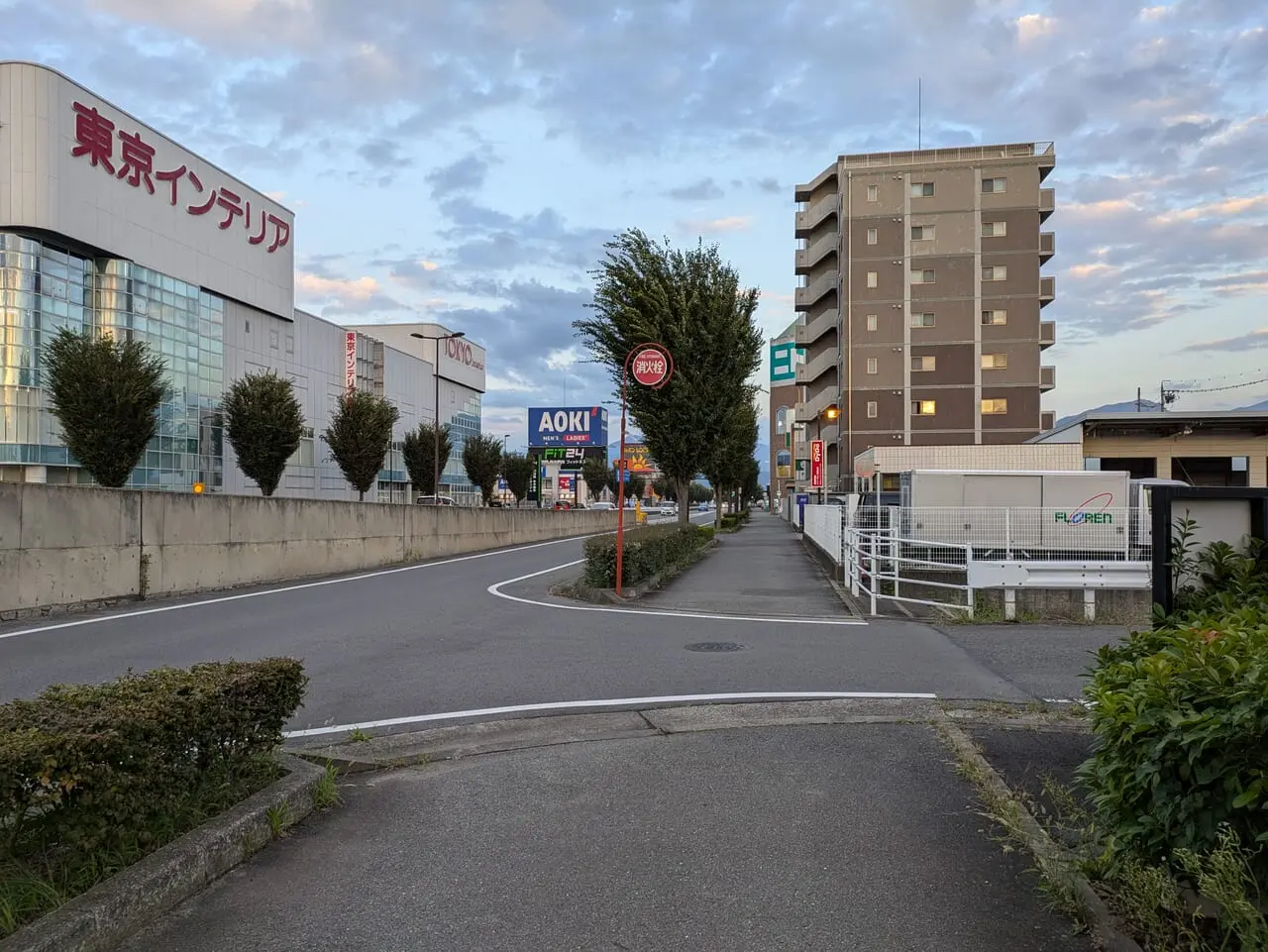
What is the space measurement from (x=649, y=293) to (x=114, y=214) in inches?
1294

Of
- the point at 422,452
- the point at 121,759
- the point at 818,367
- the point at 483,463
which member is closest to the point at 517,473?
the point at 483,463

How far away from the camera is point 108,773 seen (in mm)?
3434

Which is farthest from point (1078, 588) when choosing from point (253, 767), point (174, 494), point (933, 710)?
point (174, 494)

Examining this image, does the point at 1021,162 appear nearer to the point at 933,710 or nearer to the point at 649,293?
the point at 649,293

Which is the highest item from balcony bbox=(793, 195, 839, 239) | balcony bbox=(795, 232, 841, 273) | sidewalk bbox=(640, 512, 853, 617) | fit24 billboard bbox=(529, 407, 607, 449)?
balcony bbox=(793, 195, 839, 239)

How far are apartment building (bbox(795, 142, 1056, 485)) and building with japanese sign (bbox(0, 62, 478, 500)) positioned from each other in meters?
35.3

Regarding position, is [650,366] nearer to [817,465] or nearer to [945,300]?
[817,465]

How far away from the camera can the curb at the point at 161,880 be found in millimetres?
3021

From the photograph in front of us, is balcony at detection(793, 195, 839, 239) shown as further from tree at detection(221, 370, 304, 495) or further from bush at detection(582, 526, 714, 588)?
bush at detection(582, 526, 714, 588)

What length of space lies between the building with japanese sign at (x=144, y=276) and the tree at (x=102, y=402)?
5016 mm

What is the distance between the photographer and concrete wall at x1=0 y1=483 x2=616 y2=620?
486 inches

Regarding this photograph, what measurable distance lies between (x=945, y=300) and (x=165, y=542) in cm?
4903

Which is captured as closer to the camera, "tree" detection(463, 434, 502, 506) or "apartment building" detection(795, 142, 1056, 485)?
"apartment building" detection(795, 142, 1056, 485)

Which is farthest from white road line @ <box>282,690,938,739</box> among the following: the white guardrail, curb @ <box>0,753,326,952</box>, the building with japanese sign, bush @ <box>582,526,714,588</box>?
the building with japanese sign
